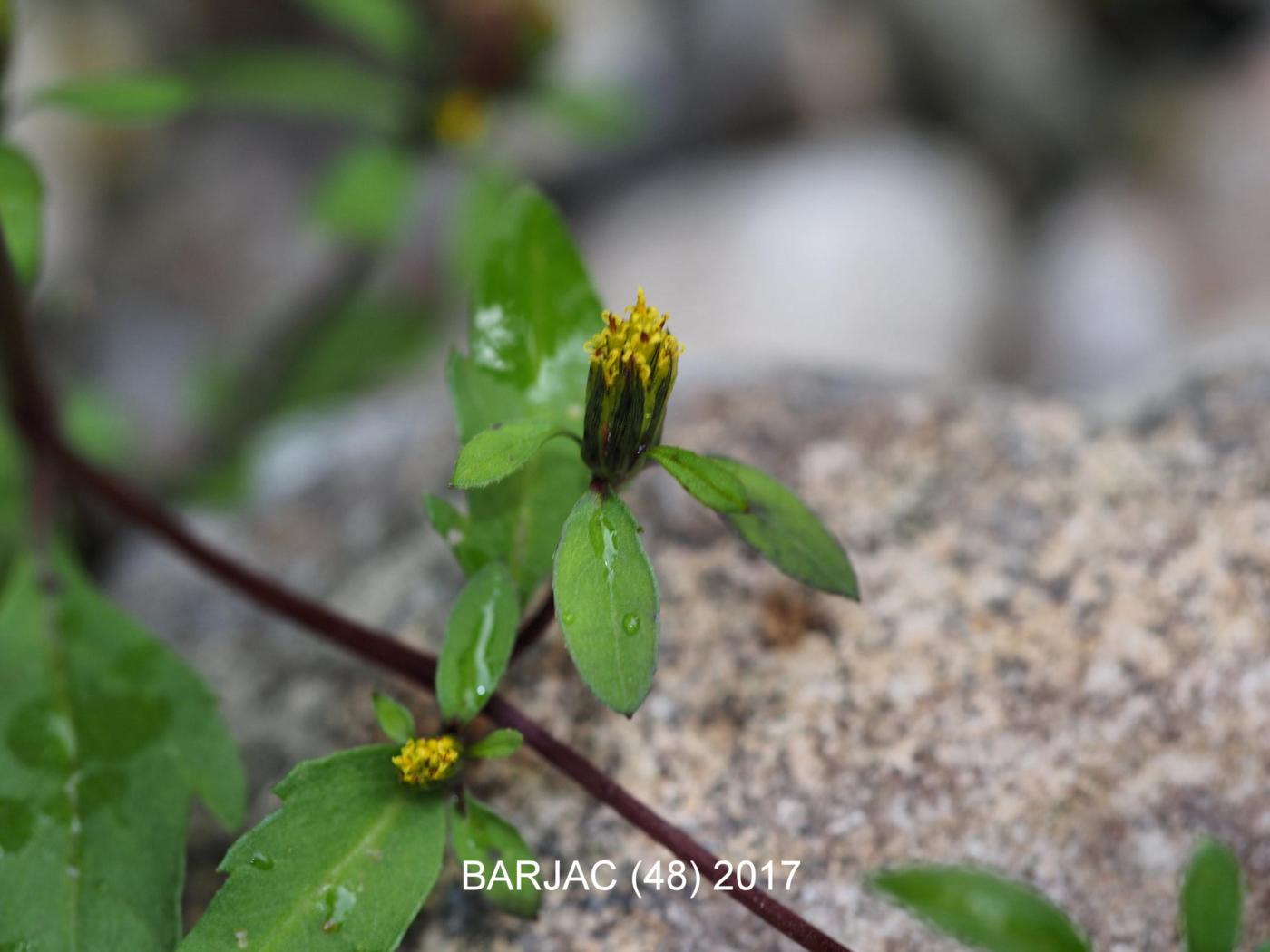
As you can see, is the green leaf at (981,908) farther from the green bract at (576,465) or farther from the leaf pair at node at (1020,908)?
the green bract at (576,465)

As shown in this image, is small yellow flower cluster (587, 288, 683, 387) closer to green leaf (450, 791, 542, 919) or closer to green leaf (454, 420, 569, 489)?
green leaf (454, 420, 569, 489)

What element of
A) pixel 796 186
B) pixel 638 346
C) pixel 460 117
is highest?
pixel 796 186

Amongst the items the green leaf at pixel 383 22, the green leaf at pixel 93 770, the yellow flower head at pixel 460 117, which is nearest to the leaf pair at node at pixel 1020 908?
the green leaf at pixel 93 770

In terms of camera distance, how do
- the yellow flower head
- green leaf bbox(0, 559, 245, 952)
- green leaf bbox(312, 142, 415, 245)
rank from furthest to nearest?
the yellow flower head → green leaf bbox(312, 142, 415, 245) → green leaf bbox(0, 559, 245, 952)

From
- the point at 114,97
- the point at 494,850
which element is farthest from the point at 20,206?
the point at 494,850

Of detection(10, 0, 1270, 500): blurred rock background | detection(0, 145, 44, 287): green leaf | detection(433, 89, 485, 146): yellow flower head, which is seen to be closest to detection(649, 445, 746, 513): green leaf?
detection(0, 145, 44, 287): green leaf

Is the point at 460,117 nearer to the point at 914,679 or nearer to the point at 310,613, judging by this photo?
the point at 310,613

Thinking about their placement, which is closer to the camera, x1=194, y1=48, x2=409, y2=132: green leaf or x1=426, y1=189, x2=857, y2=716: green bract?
x1=426, y1=189, x2=857, y2=716: green bract
